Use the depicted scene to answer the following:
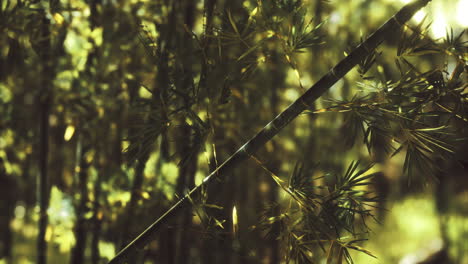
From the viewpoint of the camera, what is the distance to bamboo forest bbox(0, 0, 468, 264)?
0.76 meters

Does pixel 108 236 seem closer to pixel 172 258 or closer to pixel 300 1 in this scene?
pixel 172 258

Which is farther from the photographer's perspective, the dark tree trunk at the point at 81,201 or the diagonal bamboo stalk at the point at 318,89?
the dark tree trunk at the point at 81,201

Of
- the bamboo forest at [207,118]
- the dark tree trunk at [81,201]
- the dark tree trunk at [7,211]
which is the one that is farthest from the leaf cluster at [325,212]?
the dark tree trunk at [7,211]

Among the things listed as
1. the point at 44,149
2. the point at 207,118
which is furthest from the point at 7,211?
the point at 207,118

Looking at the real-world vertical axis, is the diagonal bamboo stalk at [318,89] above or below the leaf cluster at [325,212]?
above

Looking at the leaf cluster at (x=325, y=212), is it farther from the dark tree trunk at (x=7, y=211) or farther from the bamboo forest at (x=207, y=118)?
the dark tree trunk at (x=7, y=211)

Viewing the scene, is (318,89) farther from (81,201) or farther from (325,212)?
(81,201)

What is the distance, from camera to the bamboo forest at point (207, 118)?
0.76 meters

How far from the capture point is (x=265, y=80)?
1.76m

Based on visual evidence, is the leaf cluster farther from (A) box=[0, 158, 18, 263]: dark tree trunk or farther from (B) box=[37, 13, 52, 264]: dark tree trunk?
(A) box=[0, 158, 18, 263]: dark tree trunk

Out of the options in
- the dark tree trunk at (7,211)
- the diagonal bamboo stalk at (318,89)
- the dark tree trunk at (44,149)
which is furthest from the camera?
the dark tree trunk at (7,211)

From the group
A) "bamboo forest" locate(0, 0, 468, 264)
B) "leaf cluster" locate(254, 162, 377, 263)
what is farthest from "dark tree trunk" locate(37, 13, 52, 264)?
"leaf cluster" locate(254, 162, 377, 263)

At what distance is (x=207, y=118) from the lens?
2.75 ft

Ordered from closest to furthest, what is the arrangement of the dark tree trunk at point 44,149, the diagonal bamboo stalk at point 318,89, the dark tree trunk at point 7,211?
the diagonal bamboo stalk at point 318,89 → the dark tree trunk at point 44,149 → the dark tree trunk at point 7,211
